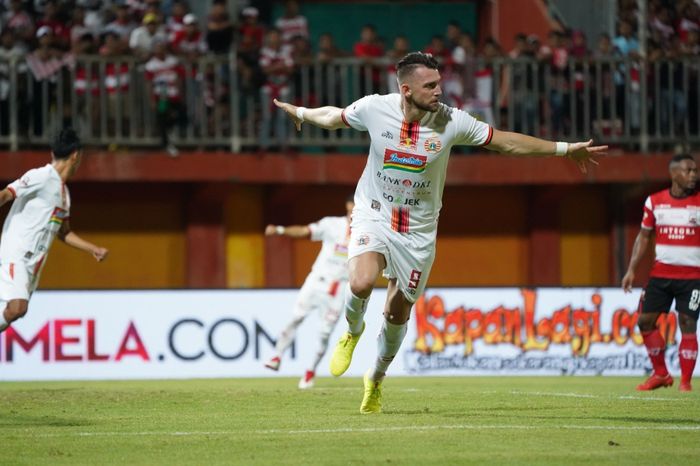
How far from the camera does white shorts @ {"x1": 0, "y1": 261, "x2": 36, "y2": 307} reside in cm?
1345

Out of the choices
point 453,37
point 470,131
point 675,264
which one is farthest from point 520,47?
point 470,131

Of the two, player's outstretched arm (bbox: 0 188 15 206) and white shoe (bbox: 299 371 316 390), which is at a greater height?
player's outstretched arm (bbox: 0 188 15 206)

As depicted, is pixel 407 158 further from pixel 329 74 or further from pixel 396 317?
pixel 329 74

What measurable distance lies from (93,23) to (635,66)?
942 centimetres

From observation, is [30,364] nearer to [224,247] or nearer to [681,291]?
[224,247]

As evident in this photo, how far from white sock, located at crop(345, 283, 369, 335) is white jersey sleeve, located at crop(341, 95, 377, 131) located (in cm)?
130

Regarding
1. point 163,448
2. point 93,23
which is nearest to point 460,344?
point 93,23

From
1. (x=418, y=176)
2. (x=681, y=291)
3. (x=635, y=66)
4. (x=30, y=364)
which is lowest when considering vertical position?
(x=30, y=364)

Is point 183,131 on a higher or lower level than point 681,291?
higher

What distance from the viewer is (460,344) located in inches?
850

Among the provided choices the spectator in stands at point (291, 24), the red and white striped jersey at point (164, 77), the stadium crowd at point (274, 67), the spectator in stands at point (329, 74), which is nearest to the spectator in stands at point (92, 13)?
the stadium crowd at point (274, 67)

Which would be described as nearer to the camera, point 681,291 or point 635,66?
point 681,291

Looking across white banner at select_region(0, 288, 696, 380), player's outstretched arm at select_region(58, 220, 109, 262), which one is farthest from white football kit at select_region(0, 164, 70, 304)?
white banner at select_region(0, 288, 696, 380)

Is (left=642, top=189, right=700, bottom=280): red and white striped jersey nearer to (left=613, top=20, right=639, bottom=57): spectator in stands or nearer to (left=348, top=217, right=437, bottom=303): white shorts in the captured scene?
(left=348, top=217, right=437, bottom=303): white shorts
